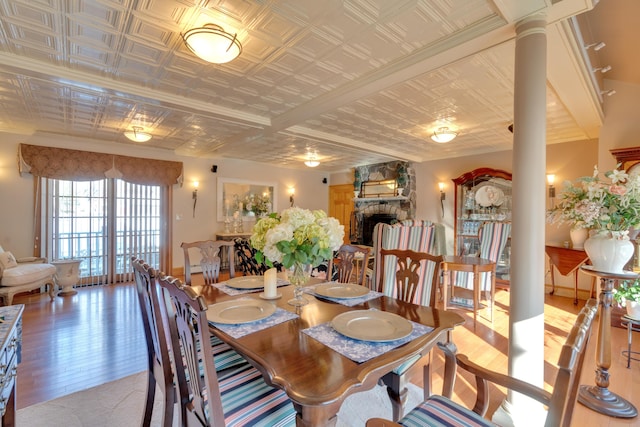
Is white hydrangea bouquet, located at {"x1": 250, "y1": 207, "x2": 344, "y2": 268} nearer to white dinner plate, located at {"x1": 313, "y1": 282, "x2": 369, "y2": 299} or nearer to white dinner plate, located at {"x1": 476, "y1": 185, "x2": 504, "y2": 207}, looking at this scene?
white dinner plate, located at {"x1": 313, "y1": 282, "x2": 369, "y2": 299}

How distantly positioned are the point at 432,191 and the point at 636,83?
341 centimetres

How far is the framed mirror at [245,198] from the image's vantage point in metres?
6.50

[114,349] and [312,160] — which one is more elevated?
[312,160]

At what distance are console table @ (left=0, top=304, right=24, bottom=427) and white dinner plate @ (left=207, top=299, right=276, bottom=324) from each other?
0.76m

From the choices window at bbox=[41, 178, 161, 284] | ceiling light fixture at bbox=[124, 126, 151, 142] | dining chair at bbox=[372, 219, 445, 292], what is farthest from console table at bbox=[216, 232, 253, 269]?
dining chair at bbox=[372, 219, 445, 292]

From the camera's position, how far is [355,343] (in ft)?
3.98

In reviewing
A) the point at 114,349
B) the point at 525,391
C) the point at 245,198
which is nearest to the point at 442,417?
the point at 525,391

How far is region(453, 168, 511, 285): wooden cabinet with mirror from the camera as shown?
525cm

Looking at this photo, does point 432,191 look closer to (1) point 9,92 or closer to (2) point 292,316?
(2) point 292,316

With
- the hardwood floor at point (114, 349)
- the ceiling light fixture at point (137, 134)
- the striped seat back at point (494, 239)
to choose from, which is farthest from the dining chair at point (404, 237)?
the ceiling light fixture at point (137, 134)

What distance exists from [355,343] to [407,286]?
869mm

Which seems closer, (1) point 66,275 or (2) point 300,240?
(2) point 300,240

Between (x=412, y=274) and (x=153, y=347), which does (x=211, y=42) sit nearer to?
(x=153, y=347)

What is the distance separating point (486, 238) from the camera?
12.1 ft
